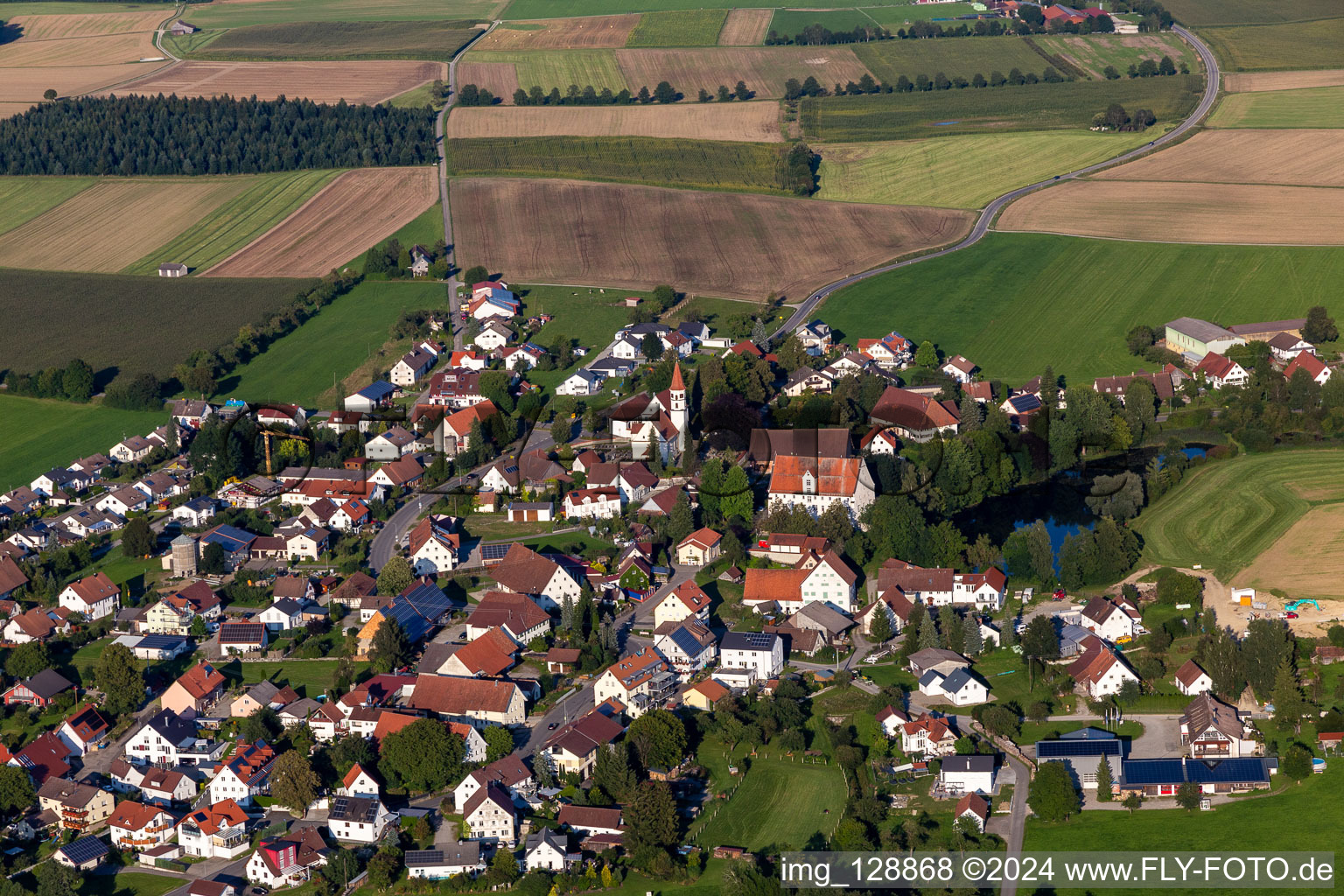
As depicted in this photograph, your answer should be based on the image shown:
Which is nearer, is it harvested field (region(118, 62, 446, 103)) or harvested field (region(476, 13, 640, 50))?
harvested field (region(118, 62, 446, 103))

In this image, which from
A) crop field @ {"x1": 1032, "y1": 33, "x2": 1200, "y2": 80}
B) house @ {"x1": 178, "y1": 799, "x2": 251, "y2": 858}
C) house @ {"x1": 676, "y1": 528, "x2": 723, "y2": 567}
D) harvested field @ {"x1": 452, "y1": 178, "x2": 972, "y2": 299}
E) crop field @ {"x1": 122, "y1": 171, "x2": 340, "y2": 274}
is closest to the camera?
house @ {"x1": 178, "y1": 799, "x2": 251, "y2": 858}

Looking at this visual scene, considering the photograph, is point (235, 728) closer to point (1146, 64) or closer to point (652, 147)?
point (652, 147)

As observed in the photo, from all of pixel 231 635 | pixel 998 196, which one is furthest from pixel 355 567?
pixel 998 196

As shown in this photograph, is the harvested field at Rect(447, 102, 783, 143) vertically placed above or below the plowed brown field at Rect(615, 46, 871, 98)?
below

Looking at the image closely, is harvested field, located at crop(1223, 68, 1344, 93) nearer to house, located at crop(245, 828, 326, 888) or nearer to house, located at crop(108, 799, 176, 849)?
house, located at crop(245, 828, 326, 888)

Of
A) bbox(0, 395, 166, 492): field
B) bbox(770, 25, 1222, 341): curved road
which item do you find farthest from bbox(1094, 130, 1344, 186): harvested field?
bbox(0, 395, 166, 492): field

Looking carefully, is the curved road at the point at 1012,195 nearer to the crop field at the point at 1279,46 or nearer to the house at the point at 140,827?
the crop field at the point at 1279,46
